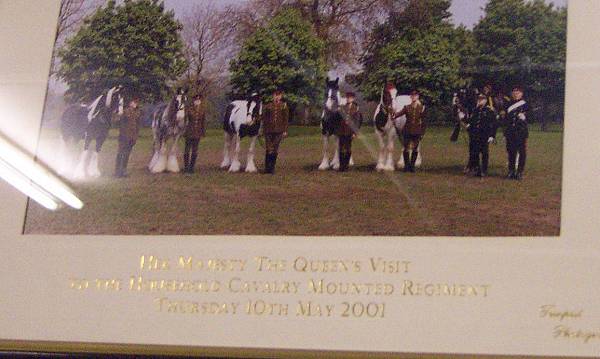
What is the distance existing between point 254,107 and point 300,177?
330 mm

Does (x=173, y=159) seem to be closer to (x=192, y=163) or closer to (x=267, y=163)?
(x=192, y=163)

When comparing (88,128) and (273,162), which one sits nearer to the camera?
(273,162)

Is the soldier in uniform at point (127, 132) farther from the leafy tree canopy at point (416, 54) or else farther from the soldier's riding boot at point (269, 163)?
the leafy tree canopy at point (416, 54)

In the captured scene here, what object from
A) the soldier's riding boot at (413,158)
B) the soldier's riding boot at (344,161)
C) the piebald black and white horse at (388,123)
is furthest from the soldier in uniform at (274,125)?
the soldier's riding boot at (413,158)

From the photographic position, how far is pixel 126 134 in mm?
2795

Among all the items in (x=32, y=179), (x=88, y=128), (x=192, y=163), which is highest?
(x=88, y=128)

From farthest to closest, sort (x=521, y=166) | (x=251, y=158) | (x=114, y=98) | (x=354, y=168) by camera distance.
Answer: (x=114, y=98) < (x=251, y=158) < (x=354, y=168) < (x=521, y=166)

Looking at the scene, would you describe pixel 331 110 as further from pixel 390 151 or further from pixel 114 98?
pixel 114 98

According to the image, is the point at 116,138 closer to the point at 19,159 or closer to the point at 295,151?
the point at 19,159

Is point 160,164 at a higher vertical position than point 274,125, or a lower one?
lower

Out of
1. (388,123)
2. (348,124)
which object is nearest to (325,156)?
(348,124)

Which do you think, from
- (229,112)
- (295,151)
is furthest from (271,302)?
(229,112)

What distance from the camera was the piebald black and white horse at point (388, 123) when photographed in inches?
103

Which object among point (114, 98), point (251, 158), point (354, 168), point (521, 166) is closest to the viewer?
point (521, 166)
